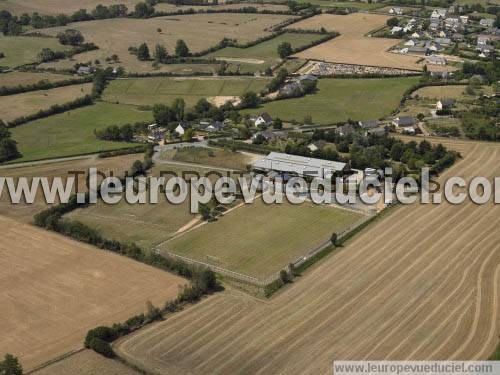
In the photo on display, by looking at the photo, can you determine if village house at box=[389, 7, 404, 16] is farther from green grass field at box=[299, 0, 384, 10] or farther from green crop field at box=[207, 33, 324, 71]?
green crop field at box=[207, 33, 324, 71]

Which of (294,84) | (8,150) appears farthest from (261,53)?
(8,150)

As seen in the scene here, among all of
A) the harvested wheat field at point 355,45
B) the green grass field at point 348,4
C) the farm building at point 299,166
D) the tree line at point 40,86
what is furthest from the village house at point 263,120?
the green grass field at point 348,4

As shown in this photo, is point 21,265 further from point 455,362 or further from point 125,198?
point 455,362

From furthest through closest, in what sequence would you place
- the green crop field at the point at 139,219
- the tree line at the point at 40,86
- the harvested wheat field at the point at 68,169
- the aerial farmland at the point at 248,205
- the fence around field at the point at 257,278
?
the tree line at the point at 40,86, the harvested wheat field at the point at 68,169, the green crop field at the point at 139,219, the fence around field at the point at 257,278, the aerial farmland at the point at 248,205

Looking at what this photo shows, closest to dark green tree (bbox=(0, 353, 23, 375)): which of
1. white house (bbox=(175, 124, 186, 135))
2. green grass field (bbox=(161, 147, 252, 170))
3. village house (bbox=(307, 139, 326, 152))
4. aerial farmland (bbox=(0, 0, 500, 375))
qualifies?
aerial farmland (bbox=(0, 0, 500, 375))

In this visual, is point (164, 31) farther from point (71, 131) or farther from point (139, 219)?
point (139, 219)

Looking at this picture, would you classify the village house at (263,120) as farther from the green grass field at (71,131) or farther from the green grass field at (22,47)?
the green grass field at (22,47)
